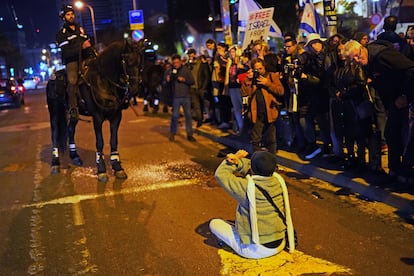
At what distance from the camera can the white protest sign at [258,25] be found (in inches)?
409

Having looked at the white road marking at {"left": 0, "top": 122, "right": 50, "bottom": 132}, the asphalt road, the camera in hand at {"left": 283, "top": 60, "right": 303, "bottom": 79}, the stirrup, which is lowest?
the asphalt road

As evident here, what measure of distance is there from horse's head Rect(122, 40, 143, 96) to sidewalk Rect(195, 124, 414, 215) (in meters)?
3.05

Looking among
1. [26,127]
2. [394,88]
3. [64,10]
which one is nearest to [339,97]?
[394,88]

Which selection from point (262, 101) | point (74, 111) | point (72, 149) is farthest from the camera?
point (72, 149)

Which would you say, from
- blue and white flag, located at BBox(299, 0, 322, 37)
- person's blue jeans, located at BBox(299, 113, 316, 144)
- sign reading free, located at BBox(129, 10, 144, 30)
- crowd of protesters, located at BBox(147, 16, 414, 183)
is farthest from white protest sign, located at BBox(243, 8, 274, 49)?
sign reading free, located at BBox(129, 10, 144, 30)

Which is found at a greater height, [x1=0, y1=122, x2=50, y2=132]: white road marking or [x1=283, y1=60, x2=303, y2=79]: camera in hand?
[x1=283, y1=60, x2=303, y2=79]: camera in hand

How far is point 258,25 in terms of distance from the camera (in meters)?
10.6

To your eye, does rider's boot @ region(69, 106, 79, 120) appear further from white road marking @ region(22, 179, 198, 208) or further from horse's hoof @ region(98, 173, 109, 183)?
white road marking @ region(22, 179, 198, 208)

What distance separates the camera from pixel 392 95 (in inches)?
256

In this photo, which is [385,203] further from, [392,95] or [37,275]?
[37,275]

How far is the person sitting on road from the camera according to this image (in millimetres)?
4586

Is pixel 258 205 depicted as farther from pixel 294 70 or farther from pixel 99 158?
pixel 99 158

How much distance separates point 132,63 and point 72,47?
1382 millimetres

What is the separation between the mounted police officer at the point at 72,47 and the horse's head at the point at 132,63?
3.58 ft
